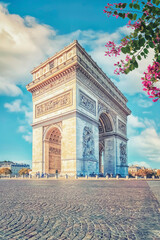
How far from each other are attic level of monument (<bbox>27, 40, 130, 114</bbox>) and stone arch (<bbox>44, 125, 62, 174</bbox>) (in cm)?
555

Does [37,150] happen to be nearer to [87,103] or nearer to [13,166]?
[87,103]

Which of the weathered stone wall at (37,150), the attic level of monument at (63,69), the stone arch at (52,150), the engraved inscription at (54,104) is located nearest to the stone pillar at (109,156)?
the attic level of monument at (63,69)

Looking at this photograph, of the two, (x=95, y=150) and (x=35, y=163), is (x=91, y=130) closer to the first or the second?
(x=95, y=150)

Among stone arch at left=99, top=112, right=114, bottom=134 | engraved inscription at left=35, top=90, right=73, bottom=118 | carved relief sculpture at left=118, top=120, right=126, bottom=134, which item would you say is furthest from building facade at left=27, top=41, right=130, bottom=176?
carved relief sculpture at left=118, top=120, right=126, bottom=134

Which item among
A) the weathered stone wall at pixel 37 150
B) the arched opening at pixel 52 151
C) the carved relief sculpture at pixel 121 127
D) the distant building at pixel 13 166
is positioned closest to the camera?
the weathered stone wall at pixel 37 150

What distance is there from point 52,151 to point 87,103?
785cm

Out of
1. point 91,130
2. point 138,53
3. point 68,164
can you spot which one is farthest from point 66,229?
point 91,130

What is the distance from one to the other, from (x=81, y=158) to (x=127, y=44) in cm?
2118

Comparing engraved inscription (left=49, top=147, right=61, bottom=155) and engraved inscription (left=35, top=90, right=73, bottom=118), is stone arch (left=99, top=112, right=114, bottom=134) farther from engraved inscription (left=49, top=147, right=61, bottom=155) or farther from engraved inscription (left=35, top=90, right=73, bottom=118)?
engraved inscription (left=35, top=90, right=73, bottom=118)

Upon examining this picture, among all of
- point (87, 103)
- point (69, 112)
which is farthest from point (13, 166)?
point (69, 112)

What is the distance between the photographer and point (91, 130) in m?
26.9

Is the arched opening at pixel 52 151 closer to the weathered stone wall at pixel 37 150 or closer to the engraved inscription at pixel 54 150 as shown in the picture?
the engraved inscription at pixel 54 150

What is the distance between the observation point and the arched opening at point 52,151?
2784 cm

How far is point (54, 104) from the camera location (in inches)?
1072
